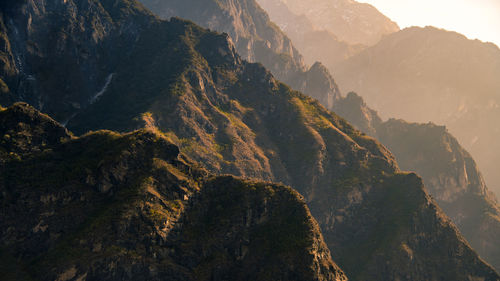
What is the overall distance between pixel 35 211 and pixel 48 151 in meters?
28.1

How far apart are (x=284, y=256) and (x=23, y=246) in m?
Answer: 90.8

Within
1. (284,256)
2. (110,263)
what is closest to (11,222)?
(110,263)

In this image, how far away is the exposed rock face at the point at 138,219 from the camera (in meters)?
141

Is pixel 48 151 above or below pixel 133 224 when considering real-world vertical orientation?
above

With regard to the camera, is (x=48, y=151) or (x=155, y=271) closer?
(x=155, y=271)

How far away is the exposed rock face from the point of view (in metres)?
141

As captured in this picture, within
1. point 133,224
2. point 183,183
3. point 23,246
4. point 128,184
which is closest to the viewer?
point 23,246

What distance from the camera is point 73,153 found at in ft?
562

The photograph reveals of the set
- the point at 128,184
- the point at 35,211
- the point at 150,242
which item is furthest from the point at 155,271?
the point at 35,211

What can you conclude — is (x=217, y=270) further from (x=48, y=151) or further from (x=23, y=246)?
(x=48, y=151)

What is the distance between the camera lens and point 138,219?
15388 centimetres

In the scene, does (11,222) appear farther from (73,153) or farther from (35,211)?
(73,153)

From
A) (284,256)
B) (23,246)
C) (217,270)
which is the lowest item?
(23,246)

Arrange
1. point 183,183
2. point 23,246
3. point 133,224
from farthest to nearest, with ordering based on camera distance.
→ point 183,183, point 133,224, point 23,246
